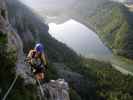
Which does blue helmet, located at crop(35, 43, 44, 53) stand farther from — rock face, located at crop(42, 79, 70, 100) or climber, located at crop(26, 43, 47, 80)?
rock face, located at crop(42, 79, 70, 100)

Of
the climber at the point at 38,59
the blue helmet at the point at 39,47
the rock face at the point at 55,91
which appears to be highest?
the blue helmet at the point at 39,47

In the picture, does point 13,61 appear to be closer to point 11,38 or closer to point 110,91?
point 11,38

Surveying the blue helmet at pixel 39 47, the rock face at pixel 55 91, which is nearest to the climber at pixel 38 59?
the blue helmet at pixel 39 47

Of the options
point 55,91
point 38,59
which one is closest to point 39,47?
point 38,59

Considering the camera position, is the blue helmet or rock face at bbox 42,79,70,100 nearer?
the blue helmet

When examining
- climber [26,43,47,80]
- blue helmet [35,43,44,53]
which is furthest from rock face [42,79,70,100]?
blue helmet [35,43,44,53]

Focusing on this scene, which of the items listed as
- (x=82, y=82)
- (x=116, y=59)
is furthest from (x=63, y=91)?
(x=116, y=59)

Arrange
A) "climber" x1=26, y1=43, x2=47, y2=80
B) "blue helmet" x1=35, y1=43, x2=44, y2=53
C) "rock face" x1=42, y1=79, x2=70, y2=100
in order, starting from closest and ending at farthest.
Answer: "blue helmet" x1=35, y1=43, x2=44, y2=53, "climber" x1=26, y1=43, x2=47, y2=80, "rock face" x1=42, y1=79, x2=70, y2=100

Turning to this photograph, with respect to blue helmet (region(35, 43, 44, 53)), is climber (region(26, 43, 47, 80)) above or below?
below

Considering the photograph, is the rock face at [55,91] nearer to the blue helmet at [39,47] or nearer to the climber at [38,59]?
the climber at [38,59]
